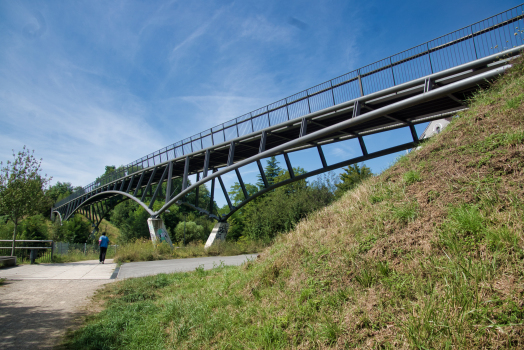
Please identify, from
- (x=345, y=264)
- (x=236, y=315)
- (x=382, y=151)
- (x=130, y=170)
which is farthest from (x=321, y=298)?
(x=130, y=170)

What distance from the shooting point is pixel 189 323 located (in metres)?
4.10

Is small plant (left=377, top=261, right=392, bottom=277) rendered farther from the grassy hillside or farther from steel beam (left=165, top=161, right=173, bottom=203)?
steel beam (left=165, top=161, right=173, bottom=203)

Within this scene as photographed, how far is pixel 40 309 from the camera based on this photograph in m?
5.79

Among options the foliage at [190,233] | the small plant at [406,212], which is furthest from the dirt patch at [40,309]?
the foliage at [190,233]

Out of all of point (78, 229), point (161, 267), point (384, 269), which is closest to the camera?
point (384, 269)

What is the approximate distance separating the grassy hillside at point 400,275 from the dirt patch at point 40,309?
17.6 inches

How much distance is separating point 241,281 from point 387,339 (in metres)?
2.98

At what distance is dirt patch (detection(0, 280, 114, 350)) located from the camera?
4195mm

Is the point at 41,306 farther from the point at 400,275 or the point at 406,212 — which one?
the point at 406,212

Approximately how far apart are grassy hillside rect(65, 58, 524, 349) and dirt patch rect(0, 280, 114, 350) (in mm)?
447

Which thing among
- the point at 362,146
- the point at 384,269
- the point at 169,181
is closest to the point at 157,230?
the point at 169,181

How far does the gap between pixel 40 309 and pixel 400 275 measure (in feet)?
22.1

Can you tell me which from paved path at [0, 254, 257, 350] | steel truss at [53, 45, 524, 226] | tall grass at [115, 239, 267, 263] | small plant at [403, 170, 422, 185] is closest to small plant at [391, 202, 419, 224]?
small plant at [403, 170, 422, 185]

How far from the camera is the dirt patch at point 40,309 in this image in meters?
4.20
